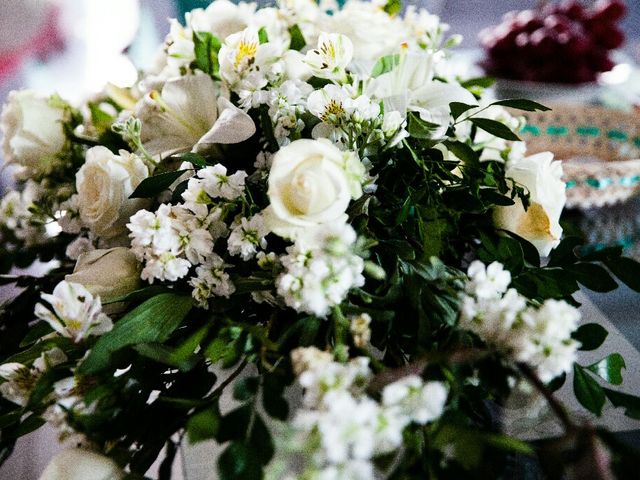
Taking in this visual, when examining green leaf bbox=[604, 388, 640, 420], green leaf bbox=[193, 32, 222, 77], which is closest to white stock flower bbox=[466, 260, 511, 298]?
green leaf bbox=[604, 388, 640, 420]

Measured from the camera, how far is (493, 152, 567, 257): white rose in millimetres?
492

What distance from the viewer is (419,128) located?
467 millimetres

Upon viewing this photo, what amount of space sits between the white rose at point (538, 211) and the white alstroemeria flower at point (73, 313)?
32 cm

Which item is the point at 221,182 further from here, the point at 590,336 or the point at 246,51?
the point at 590,336

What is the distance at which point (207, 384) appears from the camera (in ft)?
1.38

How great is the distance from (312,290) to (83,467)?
0.54ft

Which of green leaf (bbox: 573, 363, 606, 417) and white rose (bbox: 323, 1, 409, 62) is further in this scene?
white rose (bbox: 323, 1, 409, 62)

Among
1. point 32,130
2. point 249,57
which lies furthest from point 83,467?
point 32,130

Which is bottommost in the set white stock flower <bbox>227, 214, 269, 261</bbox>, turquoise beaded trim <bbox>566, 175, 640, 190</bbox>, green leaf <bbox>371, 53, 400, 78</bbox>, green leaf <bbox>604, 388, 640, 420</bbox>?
turquoise beaded trim <bbox>566, 175, 640, 190</bbox>

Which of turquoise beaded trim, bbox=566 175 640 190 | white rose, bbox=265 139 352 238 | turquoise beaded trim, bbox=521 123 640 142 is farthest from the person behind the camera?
turquoise beaded trim, bbox=521 123 640 142

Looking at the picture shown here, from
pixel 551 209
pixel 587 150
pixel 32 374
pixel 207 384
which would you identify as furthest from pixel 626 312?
pixel 32 374

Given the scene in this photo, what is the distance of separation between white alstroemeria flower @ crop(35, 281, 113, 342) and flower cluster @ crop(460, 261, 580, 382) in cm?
23

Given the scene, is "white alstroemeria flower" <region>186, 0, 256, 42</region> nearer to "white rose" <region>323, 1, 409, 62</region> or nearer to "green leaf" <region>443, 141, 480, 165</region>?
"white rose" <region>323, 1, 409, 62</region>

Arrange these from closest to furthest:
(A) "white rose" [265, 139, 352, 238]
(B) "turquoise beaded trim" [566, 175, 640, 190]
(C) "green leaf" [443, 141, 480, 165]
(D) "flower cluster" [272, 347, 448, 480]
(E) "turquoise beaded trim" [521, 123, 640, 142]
A: (D) "flower cluster" [272, 347, 448, 480]
(A) "white rose" [265, 139, 352, 238]
(C) "green leaf" [443, 141, 480, 165]
(B) "turquoise beaded trim" [566, 175, 640, 190]
(E) "turquoise beaded trim" [521, 123, 640, 142]
